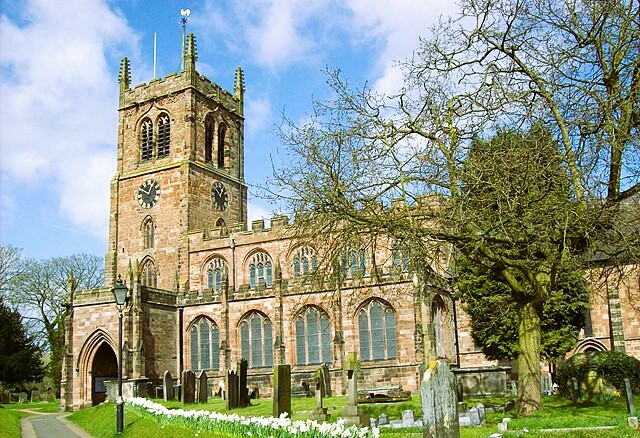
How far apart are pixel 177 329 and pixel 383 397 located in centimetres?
1736

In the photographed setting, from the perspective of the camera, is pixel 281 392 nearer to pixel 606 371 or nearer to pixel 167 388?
pixel 606 371

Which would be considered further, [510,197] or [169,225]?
[169,225]

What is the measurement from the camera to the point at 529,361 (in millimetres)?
15297

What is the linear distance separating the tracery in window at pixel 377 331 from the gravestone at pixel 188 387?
8.38m

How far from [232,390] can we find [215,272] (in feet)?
56.0

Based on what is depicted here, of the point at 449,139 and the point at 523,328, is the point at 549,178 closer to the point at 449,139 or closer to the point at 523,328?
the point at 449,139

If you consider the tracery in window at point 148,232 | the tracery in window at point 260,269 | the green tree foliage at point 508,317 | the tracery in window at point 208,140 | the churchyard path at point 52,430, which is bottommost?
the churchyard path at point 52,430

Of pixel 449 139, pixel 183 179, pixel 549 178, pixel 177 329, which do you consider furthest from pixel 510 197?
pixel 183 179

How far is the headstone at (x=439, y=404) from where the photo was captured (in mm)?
9453

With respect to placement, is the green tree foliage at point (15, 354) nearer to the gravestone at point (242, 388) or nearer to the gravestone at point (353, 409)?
the gravestone at point (242, 388)

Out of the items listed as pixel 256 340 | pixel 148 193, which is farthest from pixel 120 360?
pixel 148 193

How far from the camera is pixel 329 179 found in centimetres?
1436

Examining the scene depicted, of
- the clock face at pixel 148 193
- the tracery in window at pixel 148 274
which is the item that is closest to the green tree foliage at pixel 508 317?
the tracery in window at pixel 148 274

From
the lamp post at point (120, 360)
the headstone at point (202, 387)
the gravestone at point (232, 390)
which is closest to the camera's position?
the lamp post at point (120, 360)
